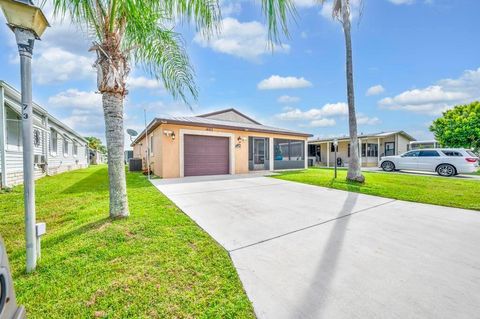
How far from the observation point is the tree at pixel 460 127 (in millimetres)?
18188

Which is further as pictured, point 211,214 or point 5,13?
point 211,214

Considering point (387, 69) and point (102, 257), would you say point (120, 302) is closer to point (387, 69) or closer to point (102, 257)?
point (102, 257)

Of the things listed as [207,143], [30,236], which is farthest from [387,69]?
[30,236]

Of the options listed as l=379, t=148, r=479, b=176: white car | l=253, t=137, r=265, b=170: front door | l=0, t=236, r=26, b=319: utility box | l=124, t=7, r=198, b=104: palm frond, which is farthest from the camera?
l=253, t=137, r=265, b=170: front door

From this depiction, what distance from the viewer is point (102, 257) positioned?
280 cm

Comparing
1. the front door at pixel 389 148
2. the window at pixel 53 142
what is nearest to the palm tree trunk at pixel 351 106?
the front door at pixel 389 148

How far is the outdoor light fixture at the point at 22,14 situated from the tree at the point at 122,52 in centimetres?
46

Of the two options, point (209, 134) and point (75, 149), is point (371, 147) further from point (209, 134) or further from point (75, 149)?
point (75, 149)

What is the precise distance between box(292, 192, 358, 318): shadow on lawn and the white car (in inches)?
516

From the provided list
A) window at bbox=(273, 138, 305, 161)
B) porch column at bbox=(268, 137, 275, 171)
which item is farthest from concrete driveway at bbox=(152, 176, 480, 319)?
window at bbox=(273, 138, 305, 161)

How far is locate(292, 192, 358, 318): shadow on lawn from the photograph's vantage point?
6.41 feet

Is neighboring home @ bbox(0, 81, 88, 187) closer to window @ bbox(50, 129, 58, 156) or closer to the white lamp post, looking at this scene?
window @ bbox(50, 129, 58, 156)

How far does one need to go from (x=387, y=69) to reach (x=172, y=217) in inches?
637

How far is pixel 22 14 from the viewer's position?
7.82ft
